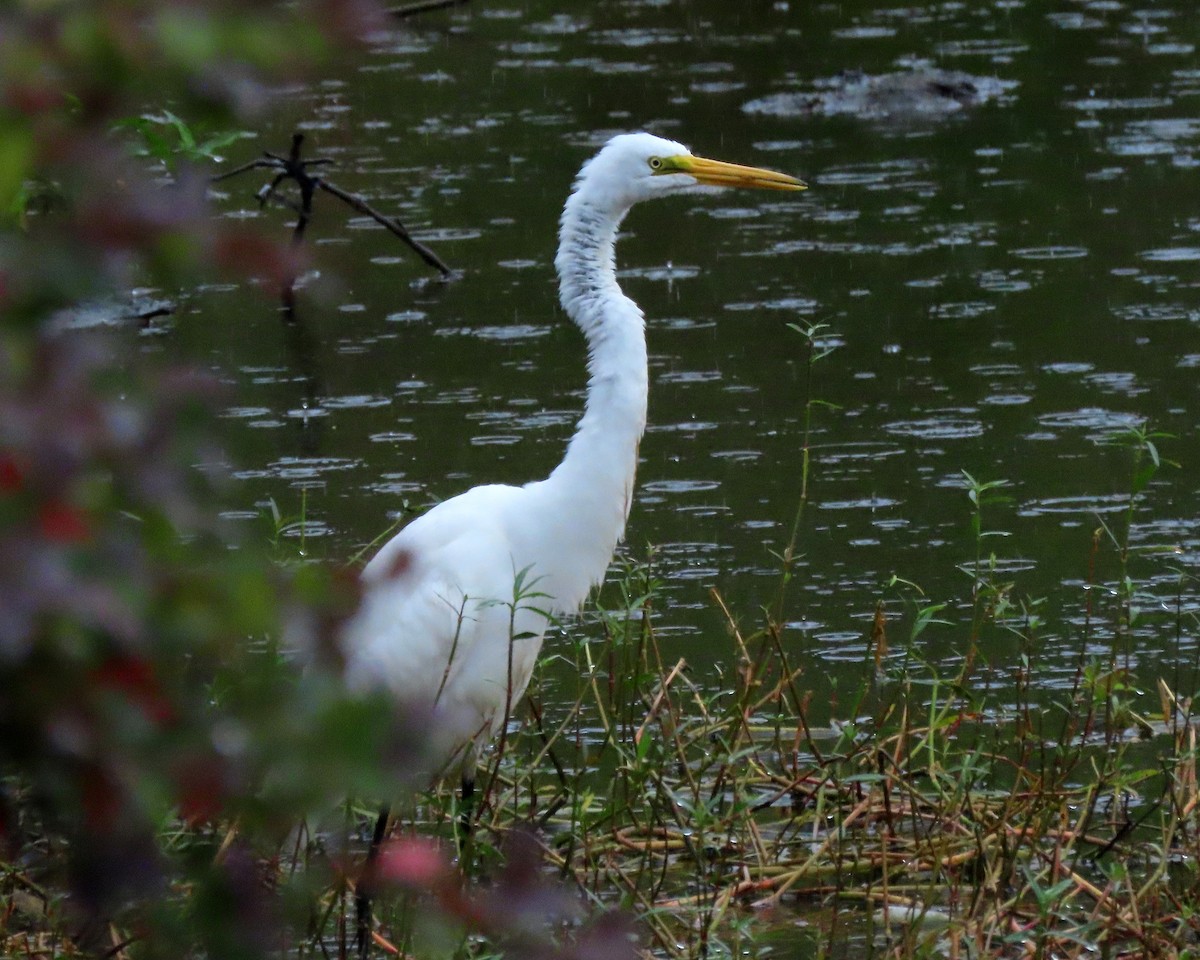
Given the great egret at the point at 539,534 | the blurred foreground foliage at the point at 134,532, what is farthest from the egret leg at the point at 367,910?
the blurred foreground foliage at the point at 134,532

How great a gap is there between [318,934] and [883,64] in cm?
1287

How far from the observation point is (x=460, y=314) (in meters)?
9.94

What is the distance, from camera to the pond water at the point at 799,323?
6.66m

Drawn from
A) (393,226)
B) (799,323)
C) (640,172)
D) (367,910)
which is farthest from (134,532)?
(393,226)

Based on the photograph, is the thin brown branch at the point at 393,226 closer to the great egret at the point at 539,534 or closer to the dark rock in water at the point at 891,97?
the dark rock in water at the point at 891,97

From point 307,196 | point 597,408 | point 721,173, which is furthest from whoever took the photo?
point 307,196

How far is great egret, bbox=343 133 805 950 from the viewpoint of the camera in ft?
15.4

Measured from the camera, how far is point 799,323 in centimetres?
927

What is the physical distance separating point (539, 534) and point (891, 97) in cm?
996

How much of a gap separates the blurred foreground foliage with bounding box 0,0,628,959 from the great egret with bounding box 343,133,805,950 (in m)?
3.26

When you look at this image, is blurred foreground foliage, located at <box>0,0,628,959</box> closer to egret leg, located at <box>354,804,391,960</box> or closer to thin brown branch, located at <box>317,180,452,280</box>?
egret leg, located at <box>354,804,391,960</box>

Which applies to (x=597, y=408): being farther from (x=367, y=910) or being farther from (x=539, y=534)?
(x=367, y=910)

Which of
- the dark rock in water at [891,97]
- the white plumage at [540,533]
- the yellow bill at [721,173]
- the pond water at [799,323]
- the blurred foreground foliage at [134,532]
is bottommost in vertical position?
the pond water at [799,323]

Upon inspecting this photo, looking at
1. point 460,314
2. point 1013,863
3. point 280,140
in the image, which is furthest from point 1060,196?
point 1013,863
